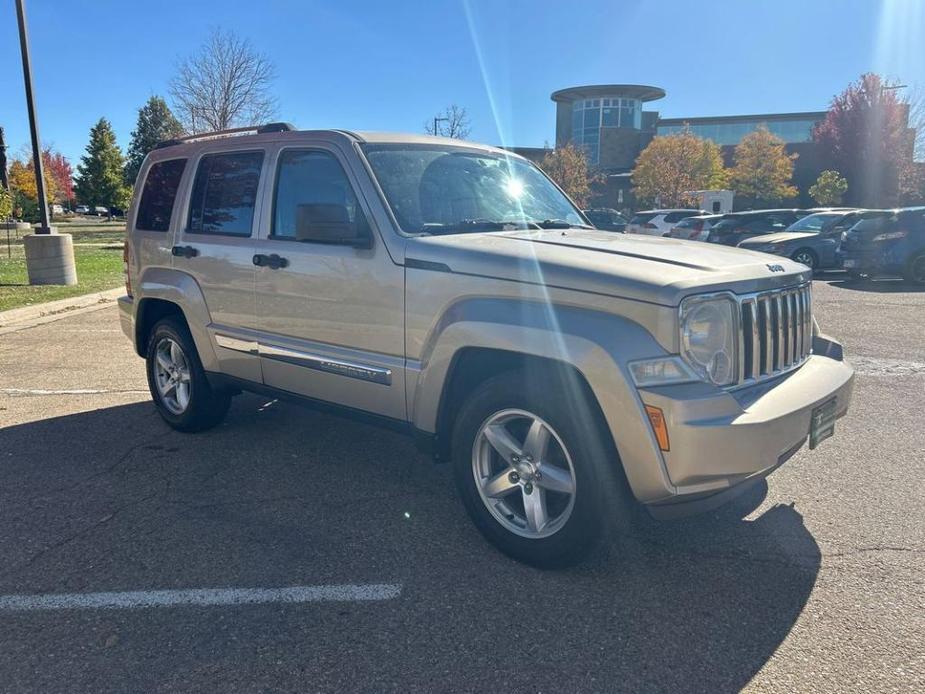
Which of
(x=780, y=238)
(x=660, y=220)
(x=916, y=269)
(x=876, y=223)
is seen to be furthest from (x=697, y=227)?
(x=916, y=269)

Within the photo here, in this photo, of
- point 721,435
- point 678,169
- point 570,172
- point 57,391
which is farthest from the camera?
point 678,169

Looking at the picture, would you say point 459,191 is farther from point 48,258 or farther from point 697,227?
point 697,227

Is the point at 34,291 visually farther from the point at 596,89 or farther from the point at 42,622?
the point at 596,89

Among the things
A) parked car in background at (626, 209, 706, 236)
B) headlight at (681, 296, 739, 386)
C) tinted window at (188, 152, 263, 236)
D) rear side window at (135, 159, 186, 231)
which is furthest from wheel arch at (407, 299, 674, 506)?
parked car in background at (626, 209, 706, 236)

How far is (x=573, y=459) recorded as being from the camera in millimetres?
3000

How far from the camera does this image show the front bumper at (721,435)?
8.91 ft

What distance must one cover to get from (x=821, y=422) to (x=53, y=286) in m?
13.7

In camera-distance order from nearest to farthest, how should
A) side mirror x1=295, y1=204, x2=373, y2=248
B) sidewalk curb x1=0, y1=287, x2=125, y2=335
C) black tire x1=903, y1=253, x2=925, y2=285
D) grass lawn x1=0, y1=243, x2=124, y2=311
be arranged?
side mirror x1=295, y1=204, x2=373, y2=248 → sidewalk curb x1=0, y1=287, x2=125, y2=335 → grass lawn x1=0, y1=243, x2=124, y2=311 → black tire x1=903, y1=253, x2=925, y2=285

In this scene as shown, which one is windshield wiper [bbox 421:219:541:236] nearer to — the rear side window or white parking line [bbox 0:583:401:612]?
white parking line [bbox 0:583:401:612]

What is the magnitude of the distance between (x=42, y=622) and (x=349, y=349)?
1880mm

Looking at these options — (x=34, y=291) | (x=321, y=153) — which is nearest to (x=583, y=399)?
(x=321, y=153)

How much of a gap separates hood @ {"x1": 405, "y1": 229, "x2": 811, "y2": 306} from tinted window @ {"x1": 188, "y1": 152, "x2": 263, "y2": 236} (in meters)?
1.50

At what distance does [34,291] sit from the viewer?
1237 centimetres

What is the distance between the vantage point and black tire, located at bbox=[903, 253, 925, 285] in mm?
14328
